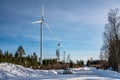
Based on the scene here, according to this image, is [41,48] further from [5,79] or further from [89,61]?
[89,61]

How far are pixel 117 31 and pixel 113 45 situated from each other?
361 centimetres

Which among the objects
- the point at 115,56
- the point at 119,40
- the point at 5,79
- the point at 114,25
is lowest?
the point at 5,79

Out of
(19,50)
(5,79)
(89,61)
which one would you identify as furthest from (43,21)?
(89,61)

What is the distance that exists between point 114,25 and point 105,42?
22.2 ft

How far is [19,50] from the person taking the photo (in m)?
130

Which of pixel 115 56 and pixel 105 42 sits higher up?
pixel 105 42

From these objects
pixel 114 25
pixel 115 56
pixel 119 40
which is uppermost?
pixel 114 25

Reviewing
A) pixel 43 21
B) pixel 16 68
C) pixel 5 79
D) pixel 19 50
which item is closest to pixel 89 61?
pixel 19 50

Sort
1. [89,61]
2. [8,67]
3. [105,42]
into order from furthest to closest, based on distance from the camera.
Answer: [89,61] → [105,42] → [8,67]

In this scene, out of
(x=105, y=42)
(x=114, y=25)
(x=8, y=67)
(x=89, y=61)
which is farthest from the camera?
(x=89, y=61)

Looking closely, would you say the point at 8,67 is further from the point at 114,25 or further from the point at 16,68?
the point at 114,25

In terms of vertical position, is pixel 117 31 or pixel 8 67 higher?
pixel 117 31

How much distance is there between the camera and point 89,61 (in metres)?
166

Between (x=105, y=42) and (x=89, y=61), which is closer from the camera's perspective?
(x=105, y=42)
